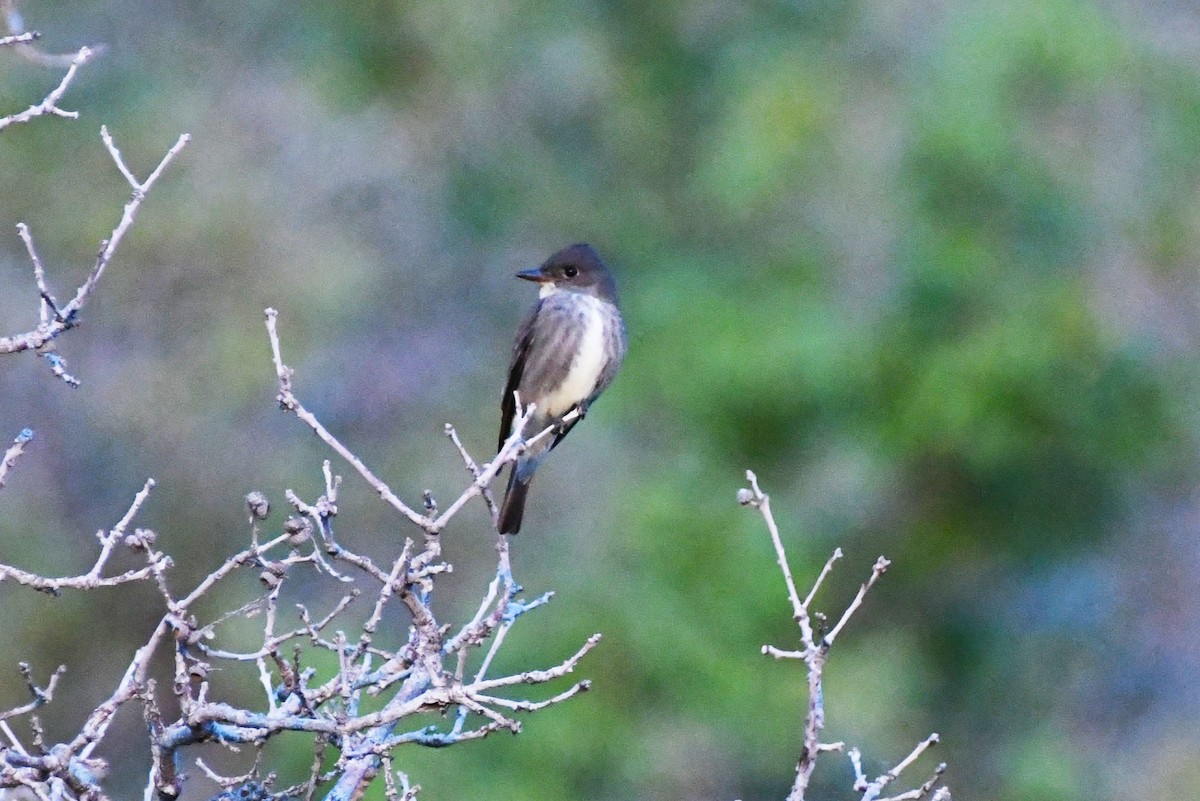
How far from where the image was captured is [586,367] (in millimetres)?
6590

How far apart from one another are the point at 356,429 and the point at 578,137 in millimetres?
4125

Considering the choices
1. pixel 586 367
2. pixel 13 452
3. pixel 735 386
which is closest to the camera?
pixel 13 452

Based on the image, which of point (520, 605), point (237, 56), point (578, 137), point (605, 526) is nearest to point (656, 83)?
point (578, 137)

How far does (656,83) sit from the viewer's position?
56.0 feet

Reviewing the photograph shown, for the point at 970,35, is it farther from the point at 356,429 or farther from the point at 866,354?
the point at 356,429

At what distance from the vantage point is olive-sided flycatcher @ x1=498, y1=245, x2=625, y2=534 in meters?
6.61

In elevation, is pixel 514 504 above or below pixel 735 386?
below

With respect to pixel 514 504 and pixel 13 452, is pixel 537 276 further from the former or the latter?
pixel 13 452

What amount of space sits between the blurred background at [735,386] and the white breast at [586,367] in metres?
4.16

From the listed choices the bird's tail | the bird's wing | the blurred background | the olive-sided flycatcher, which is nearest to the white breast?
the olive-sided flycatcher

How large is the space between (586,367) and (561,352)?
11cm

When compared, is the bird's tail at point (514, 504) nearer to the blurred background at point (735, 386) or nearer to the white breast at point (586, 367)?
the white breast at point (586, 367)

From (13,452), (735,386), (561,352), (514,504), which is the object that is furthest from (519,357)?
(735,386)

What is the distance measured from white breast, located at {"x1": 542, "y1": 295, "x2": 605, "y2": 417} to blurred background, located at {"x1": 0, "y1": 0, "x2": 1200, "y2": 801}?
4.16 m
